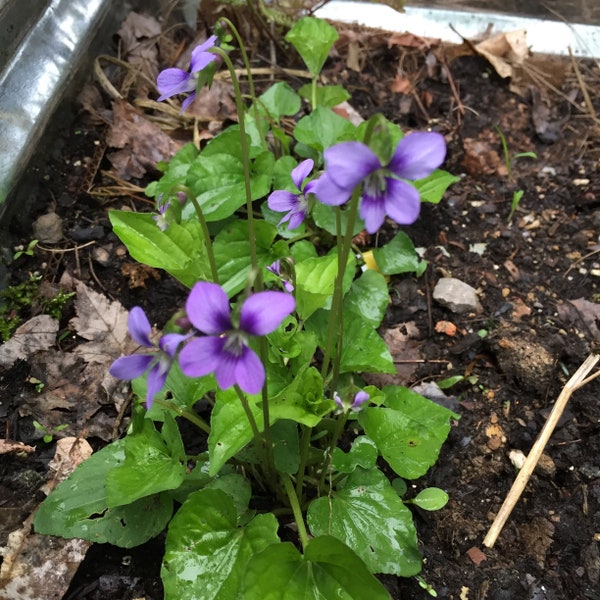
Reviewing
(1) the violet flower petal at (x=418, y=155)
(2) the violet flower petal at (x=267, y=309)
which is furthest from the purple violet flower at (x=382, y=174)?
(2) the violet flower petal at (x=267, y=309)

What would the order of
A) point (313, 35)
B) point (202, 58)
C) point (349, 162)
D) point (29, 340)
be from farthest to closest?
point (313, 35) → point (29, 340) → point (202, 58) → point (349, 162)

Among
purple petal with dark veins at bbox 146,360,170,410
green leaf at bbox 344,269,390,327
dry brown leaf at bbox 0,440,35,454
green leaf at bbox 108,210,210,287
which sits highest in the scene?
purple petal with dark veins at bbox 146,360,170,410

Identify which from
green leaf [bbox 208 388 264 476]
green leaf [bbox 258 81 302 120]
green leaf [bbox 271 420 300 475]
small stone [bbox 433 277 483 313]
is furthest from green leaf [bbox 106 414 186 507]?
green leaf [bbox 258 81 302 120]

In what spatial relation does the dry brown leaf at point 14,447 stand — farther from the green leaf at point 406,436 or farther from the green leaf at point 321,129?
the green leaf at point 321,129

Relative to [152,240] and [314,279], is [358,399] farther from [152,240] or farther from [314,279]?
[152,240]


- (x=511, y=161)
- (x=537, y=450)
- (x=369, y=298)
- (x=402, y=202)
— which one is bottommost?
(x=537, y=450)

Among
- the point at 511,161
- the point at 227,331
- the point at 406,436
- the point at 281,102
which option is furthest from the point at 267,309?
the point at 511,161

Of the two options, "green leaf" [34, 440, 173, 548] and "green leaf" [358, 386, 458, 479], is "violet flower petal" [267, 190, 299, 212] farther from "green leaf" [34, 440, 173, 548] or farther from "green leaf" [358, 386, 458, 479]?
"green leaf" [34, 440, 173, 548]

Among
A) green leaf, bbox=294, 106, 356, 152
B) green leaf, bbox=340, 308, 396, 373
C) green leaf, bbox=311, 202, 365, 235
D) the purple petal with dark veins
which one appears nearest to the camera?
the purple petal with dark veins
